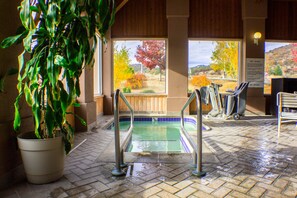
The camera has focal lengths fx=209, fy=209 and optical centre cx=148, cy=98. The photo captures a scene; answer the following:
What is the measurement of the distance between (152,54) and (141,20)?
1.13m

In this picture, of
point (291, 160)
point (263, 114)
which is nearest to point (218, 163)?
point (291, 160)

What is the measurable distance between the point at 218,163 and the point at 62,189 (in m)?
1.72

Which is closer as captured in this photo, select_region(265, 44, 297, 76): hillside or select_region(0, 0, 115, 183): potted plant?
select_region(0, 0, 115, 183): potted plant

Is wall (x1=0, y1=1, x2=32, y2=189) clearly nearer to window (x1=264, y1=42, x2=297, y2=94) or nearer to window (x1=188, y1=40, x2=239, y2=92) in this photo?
window (x1=188, y1=40, x2=239, y2=92)

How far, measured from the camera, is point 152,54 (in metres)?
7.01

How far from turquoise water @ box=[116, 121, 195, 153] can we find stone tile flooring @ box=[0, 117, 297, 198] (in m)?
0.79

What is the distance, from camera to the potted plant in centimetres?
174

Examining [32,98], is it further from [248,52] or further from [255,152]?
[248,52]

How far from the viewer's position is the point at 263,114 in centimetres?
668

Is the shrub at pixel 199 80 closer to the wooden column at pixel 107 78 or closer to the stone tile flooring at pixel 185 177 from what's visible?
the wooden column at pixel 107 78

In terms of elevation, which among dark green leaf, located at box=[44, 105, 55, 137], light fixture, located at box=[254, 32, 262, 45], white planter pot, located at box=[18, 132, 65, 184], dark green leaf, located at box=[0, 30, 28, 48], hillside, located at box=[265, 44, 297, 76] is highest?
light fixture, located at box=[254, 32, 262, 45]

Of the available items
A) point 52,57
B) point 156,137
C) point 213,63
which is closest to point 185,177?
point 52,57

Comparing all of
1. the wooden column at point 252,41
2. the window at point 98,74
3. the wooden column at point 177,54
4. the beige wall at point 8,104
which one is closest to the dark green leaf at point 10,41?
the beige wall at point 8,104

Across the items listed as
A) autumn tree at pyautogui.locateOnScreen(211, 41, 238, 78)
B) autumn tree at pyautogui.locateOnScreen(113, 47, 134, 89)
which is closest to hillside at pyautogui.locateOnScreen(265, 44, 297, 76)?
autumn tree at pyautogui.locateOnScreen(211, 41, 238, 78)
